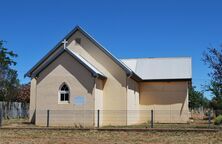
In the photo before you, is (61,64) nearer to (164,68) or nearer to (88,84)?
(88,84)

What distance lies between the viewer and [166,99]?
3706 centimetres

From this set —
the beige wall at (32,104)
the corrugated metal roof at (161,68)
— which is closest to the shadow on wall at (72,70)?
the beige wall at (32,104)

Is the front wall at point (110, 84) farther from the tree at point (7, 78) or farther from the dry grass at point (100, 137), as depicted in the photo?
the tree at point (7, 78)

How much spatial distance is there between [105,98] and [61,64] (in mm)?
4301

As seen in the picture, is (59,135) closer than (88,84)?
Yes

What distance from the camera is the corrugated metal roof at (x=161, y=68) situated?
37250 mm

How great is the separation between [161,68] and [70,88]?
493 inches

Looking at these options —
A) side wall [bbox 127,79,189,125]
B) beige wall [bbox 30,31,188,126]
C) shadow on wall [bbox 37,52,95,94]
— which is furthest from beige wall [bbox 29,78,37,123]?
side wall [bbox 127,79,189,125]

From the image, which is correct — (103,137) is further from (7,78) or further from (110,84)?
(7,78)

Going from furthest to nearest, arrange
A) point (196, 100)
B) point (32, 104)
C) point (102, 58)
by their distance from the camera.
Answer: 1. point (196, 100)
2. point (32, 104)
3. point (102, 58)

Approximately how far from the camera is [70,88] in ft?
96.1

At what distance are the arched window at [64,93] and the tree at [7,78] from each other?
24549mm

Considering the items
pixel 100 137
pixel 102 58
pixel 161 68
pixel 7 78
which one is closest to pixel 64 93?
pixel 102 58

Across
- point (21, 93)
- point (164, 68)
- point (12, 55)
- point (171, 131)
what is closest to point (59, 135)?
point (171, 131)
